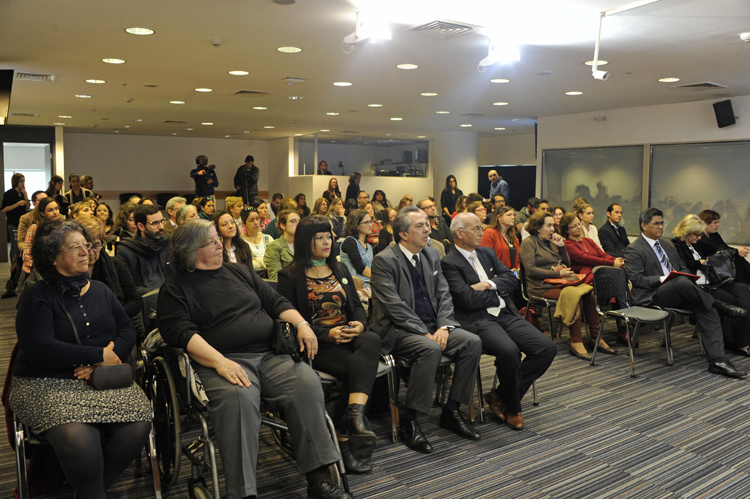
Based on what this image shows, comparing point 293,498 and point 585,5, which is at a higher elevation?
point 585,5

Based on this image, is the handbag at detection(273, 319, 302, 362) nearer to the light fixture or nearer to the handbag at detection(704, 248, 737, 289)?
the light fixture

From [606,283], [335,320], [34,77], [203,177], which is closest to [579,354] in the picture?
[606,283]

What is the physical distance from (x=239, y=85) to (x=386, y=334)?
549 centimetres

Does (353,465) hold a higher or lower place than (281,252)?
lower

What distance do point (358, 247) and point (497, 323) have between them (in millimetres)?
1736

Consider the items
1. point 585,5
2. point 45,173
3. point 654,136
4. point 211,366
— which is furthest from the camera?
point 45,173

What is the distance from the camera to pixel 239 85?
26.2 ft

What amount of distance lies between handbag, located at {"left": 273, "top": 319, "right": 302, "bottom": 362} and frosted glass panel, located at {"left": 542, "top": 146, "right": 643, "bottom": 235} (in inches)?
348

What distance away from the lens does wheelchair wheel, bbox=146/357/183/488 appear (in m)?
2.71

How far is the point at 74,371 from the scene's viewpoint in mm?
2582

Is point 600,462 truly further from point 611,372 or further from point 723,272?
point 723,272

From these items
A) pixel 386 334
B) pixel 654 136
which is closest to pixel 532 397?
pixel 386 334

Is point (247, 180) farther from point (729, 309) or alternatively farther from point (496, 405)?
point (496, 405)

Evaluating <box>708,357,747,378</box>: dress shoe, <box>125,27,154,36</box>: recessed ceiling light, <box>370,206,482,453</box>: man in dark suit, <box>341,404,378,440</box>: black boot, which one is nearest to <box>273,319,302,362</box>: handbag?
<box>341,404,378,440</box>: black boot
